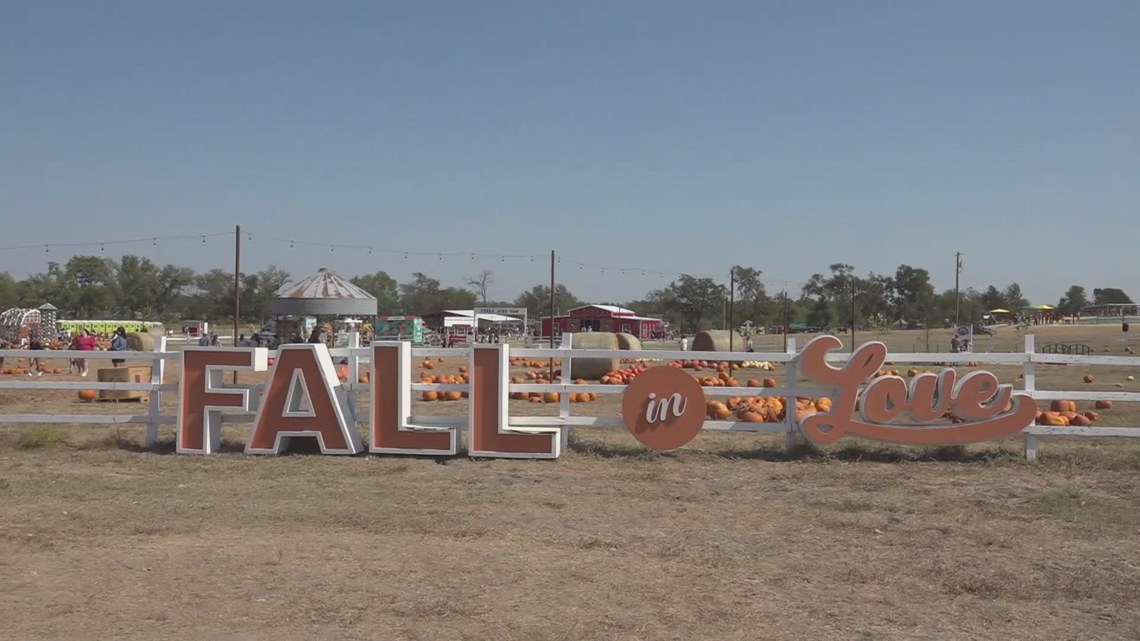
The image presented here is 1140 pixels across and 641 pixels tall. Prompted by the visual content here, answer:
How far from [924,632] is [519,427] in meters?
7.29

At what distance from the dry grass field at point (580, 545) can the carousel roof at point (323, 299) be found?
26.8 meters

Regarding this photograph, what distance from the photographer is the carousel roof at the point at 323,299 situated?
38.1 m

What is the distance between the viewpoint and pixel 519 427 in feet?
39.0

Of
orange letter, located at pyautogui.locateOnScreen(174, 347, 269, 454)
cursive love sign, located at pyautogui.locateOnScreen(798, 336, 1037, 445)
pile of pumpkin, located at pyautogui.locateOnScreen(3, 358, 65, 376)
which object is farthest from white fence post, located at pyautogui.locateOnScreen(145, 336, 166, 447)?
pile of pumpkin, located at pyautogui.locateOnScreen(3, 358, 65, 376)

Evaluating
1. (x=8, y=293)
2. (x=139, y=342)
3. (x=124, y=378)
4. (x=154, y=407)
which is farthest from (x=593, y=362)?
(x=8, y=293)

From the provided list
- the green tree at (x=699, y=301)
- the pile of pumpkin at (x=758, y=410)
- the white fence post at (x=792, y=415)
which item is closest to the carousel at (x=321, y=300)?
the pile of pumpkin at (x=758, y=410)

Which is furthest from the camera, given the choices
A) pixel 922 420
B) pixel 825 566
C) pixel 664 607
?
pixel 922 420

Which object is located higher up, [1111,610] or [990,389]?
[990,389]

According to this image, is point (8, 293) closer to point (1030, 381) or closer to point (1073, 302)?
point (1030, 381)

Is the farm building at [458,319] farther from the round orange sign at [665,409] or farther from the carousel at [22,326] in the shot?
the round orange sign at [665,409]

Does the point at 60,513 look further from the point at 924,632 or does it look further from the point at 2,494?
the point at 924,632

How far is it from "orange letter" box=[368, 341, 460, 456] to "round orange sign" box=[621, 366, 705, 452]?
7.22 feet

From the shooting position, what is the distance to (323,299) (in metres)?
38.4

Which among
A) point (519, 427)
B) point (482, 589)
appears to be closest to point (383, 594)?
point (482, 589)
